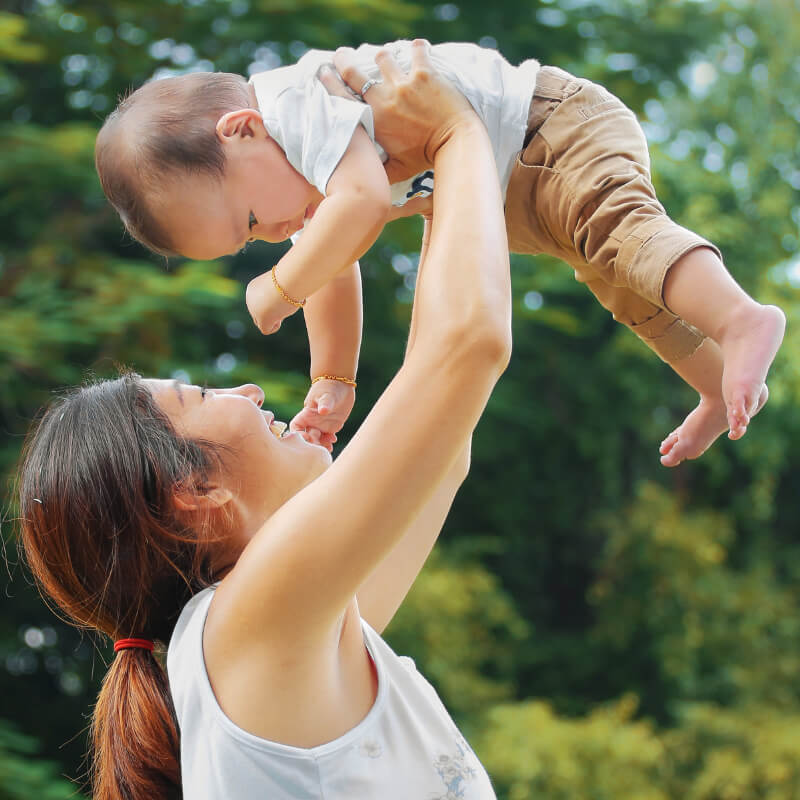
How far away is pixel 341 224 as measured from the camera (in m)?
0.99

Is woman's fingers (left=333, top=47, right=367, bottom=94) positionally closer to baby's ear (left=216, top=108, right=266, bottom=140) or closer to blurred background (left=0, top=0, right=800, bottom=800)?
baby's ear (left=216, top=108, right=266, bottom=140)

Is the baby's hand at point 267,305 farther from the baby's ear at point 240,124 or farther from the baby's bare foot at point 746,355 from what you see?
the baby's bare foot at point 746,355

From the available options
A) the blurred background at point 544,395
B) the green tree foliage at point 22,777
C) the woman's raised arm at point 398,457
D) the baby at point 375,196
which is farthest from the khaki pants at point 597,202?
the green tree foliage at point 22,777

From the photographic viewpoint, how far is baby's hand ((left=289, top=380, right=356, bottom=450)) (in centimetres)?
118

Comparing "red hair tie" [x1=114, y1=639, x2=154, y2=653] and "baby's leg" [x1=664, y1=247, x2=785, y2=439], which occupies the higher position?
"baby's leg" [x1=664, y1=247, x2=785, y2=439]

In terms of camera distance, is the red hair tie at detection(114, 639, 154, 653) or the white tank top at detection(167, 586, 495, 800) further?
the red hair tie at detection(114, 639, 154, 653)

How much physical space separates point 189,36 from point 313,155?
3.60 meters

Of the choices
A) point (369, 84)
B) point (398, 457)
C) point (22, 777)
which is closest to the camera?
point (398, 457)

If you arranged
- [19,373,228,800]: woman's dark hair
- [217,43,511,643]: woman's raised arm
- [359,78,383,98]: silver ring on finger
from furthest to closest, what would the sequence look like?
[359,78,383,98]: silver ring on finger → [19,373,228,800]: woman's dark hair → [217,43,511,643]: woman's raised arm

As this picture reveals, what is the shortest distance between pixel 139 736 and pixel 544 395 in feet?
19.7

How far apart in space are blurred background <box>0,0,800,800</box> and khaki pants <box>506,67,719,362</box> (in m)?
2.30

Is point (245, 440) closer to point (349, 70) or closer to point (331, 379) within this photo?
point (331, 379)

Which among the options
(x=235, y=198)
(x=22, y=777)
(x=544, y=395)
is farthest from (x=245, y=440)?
(x=544, y=395)

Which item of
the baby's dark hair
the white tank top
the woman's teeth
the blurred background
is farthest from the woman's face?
the blurred background
